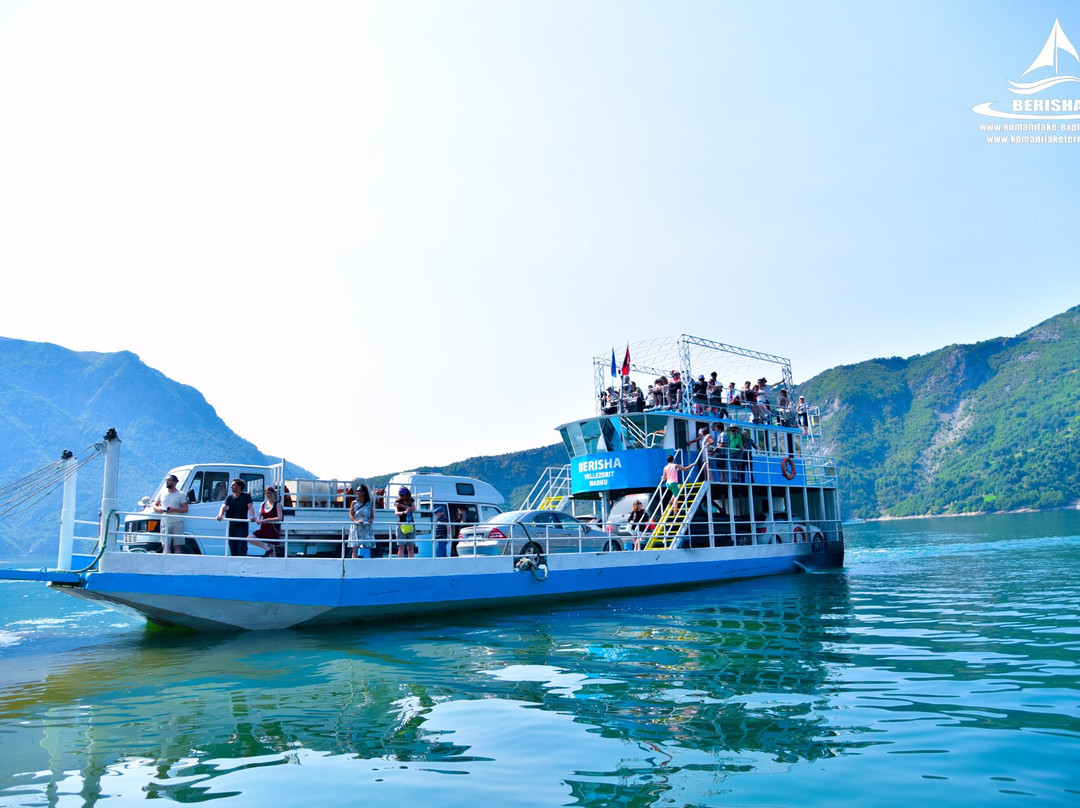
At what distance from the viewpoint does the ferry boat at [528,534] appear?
13312 millimetres

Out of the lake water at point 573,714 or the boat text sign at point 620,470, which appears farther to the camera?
the boat text sign at point 620,470

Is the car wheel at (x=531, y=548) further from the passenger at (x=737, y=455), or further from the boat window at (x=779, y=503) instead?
the boat window at (x=779, y=503)

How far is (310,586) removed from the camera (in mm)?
13914

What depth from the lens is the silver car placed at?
55.1 ft

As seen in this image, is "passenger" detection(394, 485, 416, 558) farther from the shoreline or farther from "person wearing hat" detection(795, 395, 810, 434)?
the shoreline

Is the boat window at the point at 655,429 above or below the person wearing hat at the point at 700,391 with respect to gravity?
below

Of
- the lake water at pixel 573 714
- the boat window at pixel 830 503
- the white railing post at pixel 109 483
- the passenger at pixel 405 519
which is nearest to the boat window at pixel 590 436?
the passenger at pixel 405 519

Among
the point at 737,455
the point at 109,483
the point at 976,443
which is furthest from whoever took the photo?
the point at 976,443

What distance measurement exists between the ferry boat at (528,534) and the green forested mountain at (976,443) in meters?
126

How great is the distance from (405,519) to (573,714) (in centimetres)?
910

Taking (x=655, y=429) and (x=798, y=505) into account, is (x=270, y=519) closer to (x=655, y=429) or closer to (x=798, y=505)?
(x=655, y=429)

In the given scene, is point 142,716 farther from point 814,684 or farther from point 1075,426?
point 1075,426

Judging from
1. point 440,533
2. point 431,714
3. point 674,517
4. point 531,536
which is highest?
point 674,517

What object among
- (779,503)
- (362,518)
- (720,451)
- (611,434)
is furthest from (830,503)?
(362,518)
